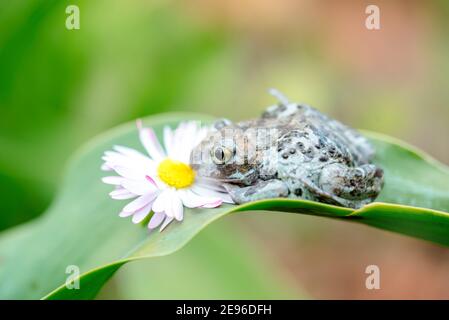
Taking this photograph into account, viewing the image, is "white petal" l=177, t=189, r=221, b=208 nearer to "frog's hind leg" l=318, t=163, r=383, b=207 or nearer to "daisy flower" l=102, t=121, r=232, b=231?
"daisy flower" l=102, t=121, r=232, b=231

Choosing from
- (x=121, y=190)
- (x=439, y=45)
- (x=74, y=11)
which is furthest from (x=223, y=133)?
(x=439, y=45)

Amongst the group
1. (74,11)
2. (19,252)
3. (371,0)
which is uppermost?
(371,0)

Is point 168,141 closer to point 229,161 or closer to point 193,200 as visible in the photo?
point 229,161

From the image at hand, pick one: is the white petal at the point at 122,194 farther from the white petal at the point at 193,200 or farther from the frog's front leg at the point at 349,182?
the frog's front leg at the point at 349,182

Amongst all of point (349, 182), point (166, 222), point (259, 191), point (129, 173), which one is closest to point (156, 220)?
point (166, 222)

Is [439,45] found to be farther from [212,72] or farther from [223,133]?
[223,133]

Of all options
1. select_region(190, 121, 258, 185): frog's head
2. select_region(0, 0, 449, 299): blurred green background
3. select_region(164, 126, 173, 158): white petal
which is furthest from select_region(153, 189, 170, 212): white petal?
select_region(0, 0, 449, 299): blurred green background

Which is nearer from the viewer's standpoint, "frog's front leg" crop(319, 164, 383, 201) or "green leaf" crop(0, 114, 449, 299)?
"green leaf" crop(0, 114, 449, 299)
